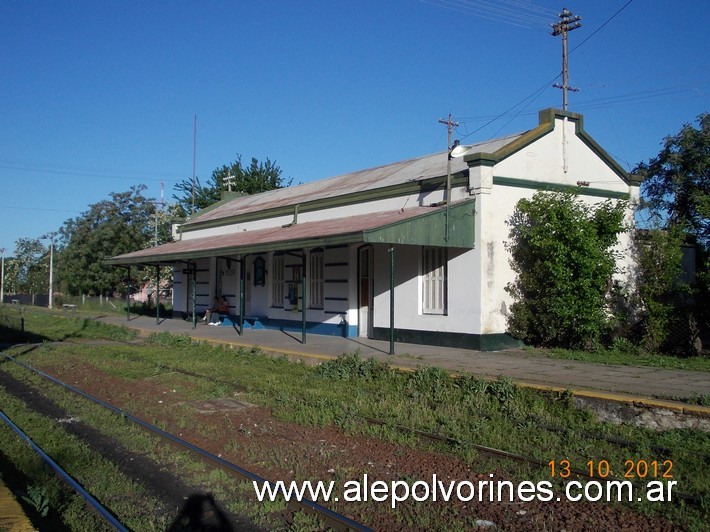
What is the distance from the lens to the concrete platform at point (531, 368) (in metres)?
9.15

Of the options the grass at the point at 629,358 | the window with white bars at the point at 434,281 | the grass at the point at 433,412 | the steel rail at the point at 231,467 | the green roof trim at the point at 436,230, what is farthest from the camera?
the window with white bars at the point at 434,281

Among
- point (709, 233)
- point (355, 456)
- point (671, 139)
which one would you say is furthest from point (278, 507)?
point (671, 139)

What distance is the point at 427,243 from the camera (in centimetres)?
1448

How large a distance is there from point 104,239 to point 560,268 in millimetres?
39039

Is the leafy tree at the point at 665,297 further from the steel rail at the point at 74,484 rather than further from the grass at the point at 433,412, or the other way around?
the steel rail at the point at 74,484

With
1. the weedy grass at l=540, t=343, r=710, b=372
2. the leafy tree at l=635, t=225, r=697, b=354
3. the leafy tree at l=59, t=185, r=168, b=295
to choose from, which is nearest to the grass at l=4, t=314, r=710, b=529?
the weedy grass at l=540, t=343, r=710, b=372

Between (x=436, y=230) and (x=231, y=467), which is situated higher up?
(x=436, y=230)

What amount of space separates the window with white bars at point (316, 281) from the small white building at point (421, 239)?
0.04m

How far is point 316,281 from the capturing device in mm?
20453

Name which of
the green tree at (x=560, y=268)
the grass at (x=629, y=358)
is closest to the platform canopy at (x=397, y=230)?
the green tree at (x=560, y=268)

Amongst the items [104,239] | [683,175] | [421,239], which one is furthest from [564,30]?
[104,239]

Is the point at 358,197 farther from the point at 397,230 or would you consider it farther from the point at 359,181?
the point at 397,230

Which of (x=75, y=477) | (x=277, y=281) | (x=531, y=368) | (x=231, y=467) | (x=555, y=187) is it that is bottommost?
(x=75, y=477)

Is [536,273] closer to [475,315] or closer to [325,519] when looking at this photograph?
[475,315]
